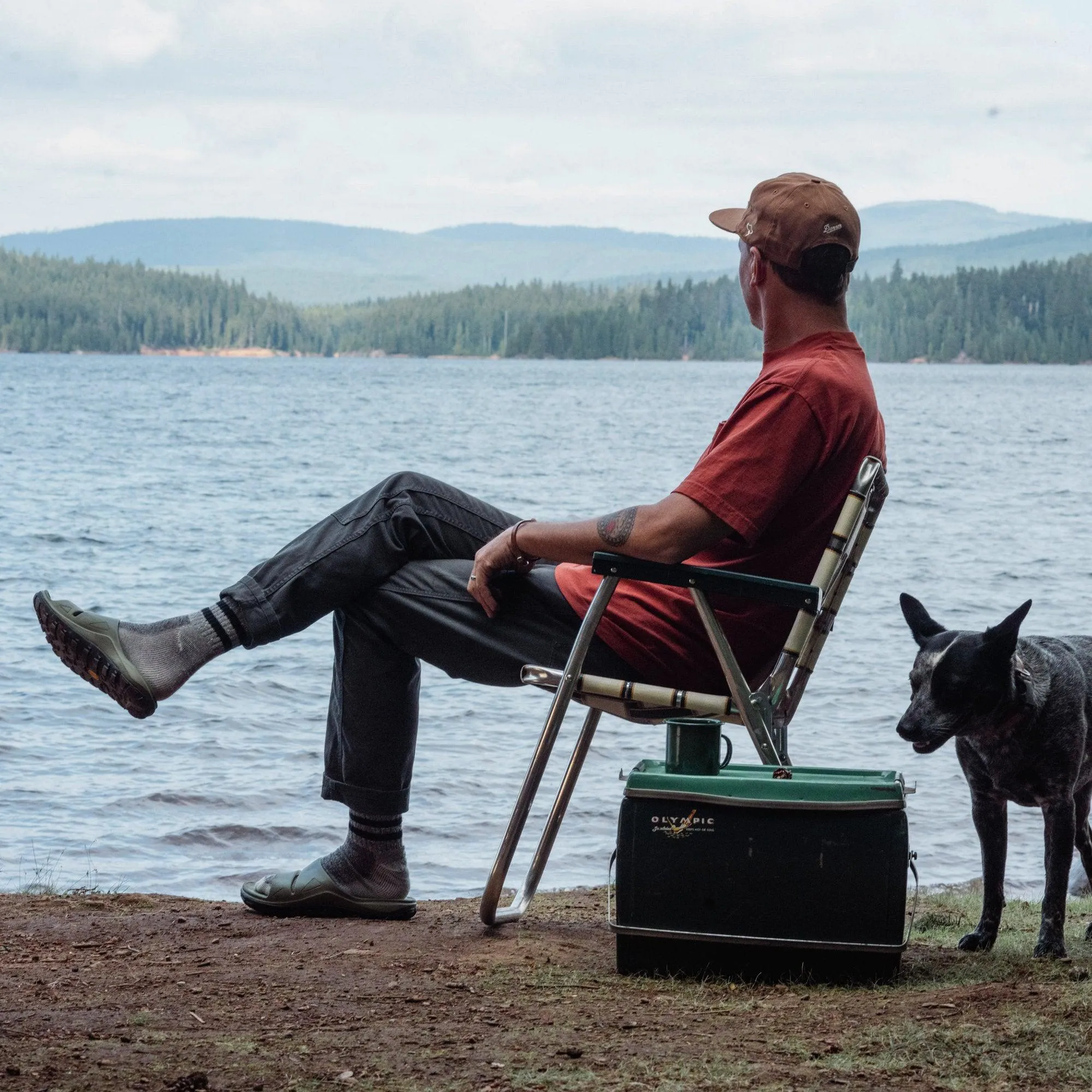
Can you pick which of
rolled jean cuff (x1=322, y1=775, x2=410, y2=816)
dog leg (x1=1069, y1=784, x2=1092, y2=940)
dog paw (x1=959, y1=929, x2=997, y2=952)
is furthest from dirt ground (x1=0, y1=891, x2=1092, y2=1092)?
rolled jean cuff (x1=322, y1=775, x2=410, y2=816)

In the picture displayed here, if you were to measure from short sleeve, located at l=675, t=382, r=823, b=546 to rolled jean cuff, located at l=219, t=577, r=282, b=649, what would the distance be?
1059 millimetres

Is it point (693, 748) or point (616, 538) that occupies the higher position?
point (616, 538)

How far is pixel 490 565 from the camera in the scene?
3.71 metres

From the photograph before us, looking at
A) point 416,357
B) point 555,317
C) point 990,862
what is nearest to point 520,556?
point 990,862

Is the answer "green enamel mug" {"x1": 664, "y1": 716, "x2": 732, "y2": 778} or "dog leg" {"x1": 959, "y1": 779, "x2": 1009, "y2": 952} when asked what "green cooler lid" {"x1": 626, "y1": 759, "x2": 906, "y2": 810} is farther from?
"dog leg" {"x1": 959, "y1": 779, "x2": 1009, "y2": 952}

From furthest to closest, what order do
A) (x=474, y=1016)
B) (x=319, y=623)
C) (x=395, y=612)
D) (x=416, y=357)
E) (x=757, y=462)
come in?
(x=416, y=357) → (x=319, y=623) → (x=395, y=612) → (x=757, y=462) → (x=474, y=1016)

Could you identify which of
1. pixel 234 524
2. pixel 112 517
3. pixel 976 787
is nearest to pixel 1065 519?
pixel 234 524

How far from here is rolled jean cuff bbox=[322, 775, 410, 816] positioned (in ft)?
13.1

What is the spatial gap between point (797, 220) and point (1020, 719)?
4.34ft

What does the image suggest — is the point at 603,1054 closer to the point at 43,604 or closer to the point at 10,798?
the point at 43,604

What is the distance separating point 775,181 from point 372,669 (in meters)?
1.58

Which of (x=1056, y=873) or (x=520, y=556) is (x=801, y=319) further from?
(x=1056, y=873)

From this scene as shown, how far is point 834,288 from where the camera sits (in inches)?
147

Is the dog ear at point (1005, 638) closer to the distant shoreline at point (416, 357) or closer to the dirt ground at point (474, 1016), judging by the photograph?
the dirt ground at point (474, 1016)
